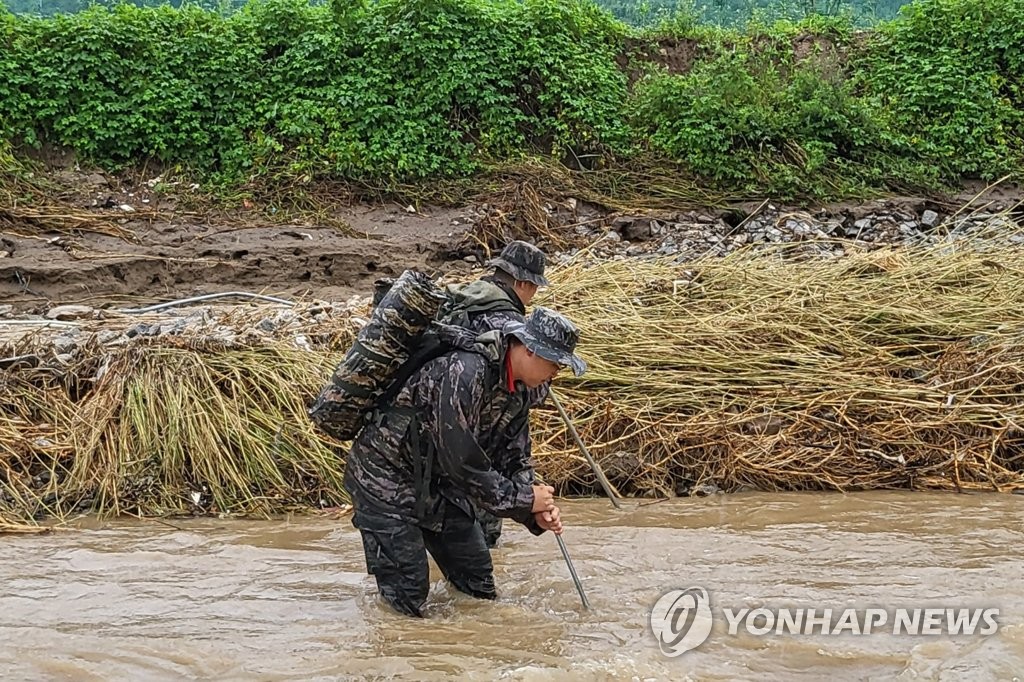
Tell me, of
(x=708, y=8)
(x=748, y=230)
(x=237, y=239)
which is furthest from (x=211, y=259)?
(x=708, y=8)

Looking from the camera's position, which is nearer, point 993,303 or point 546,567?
point 546,567

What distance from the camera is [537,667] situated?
3.96m

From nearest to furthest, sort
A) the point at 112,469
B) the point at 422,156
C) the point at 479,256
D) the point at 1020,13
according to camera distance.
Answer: the point at 112,469 → the point at 479,256 → the point at 422,156 → the point at 1020,13

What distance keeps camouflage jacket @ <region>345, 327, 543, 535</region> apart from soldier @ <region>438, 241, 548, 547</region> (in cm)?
82

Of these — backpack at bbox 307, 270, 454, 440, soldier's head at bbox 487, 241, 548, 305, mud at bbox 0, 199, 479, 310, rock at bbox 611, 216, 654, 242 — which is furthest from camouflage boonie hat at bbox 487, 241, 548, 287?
rock at bbox 611, 216, 654, 242


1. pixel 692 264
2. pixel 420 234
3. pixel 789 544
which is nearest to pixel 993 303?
pixel 692 264

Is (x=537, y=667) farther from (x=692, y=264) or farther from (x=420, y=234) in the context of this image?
(x=420, y=234)

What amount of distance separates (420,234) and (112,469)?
19.9 feet

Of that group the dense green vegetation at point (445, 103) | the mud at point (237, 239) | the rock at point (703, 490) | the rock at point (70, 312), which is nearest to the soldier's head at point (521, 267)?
the rock at point (703, 490)

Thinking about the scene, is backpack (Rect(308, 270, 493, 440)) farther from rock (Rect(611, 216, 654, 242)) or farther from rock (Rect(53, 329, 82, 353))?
rock (Rect(611, 216, 654, 242))

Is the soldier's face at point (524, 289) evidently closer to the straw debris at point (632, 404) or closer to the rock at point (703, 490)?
the straw debris at point (632, 404)

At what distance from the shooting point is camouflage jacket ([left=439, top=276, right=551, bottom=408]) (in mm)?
4973

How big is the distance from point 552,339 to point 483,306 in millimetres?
1352
